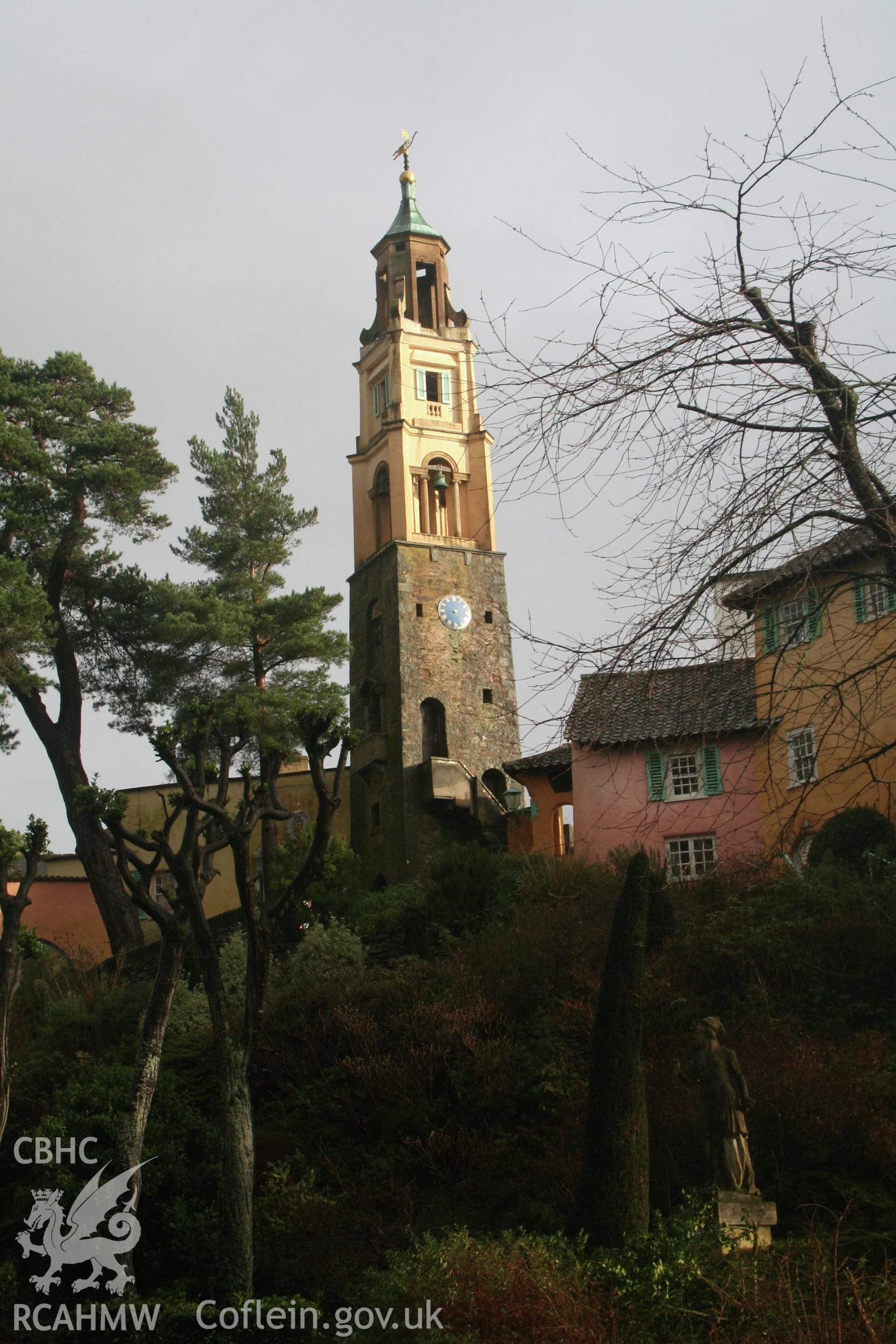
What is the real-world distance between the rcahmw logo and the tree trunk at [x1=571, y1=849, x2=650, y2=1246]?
473cm

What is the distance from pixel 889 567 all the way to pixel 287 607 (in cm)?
3437

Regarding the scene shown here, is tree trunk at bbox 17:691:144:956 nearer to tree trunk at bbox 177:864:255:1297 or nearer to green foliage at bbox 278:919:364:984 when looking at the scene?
green foliage at bbox 278:919:364:984

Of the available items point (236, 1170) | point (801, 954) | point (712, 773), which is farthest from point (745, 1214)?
point (712, 773)

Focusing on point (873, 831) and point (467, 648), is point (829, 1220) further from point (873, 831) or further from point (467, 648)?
point (467, 648)

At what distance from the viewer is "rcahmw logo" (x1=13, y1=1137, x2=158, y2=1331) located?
14.1 metres

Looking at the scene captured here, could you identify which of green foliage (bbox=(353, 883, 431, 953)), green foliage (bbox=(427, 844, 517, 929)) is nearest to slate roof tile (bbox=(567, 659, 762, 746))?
green foliage (bbox=(353, 883, 431, 953))

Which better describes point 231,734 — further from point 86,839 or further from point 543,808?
point 543,808

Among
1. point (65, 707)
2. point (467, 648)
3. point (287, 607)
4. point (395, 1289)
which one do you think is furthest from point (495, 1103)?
point (467, 648)

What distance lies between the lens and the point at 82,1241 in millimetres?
15008

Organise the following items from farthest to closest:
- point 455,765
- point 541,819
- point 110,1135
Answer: point 455,765 < point 541,819 < point 110,1135

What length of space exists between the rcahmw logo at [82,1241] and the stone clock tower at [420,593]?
2777 centimetres

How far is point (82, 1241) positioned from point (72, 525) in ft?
80.0

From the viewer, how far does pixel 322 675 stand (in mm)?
A: 41438

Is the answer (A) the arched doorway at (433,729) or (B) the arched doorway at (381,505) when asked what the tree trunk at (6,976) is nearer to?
(A) the arched doorway at (433,729)
